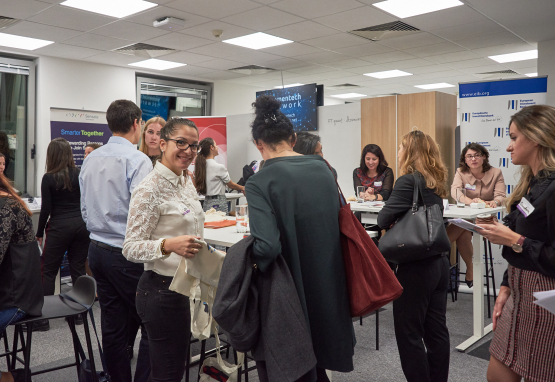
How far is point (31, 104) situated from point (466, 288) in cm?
641

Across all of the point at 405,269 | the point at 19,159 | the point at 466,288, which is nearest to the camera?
the point at 405,269

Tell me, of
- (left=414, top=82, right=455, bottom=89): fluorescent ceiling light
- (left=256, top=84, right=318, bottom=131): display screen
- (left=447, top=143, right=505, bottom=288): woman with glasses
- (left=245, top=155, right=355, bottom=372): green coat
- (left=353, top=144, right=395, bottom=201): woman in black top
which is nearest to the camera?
(left=245, top=155, right=355, bottom=372): green coat

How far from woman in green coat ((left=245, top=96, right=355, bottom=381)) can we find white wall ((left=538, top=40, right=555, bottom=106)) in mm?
6003

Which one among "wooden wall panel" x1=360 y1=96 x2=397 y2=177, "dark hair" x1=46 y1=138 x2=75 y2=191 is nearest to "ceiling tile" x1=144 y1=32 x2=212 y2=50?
"wooden wall panel" x1=360 y1=96 x2=397 y2=177

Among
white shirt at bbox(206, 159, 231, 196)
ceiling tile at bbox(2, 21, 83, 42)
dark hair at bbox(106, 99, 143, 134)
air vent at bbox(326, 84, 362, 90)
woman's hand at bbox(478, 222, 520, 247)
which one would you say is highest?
air vent at bbox(326, 84, 362, 90)

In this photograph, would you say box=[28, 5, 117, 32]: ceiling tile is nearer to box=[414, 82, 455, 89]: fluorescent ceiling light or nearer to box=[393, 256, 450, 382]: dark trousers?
box=[393, 256, 450, 382]: dark trousers

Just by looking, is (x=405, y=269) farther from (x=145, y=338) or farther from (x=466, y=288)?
(x=466, y=288)

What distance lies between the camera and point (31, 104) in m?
6.71

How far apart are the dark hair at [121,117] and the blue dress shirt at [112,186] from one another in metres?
0.07

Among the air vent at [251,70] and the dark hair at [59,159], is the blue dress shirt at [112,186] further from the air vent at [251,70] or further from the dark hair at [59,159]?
the air vent at [251,70]

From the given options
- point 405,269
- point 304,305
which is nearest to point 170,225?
point 304,305

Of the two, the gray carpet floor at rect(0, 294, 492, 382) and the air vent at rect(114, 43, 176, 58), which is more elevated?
the air vent at rect(114, 43, 176, 58)

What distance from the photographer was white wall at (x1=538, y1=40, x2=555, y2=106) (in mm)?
6118

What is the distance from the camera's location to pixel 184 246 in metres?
1.53
